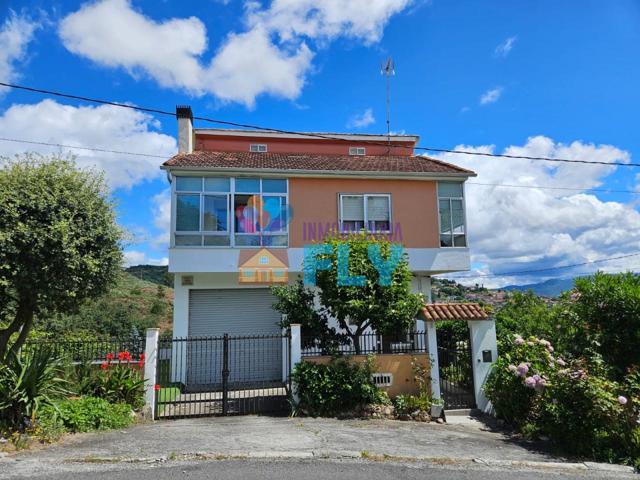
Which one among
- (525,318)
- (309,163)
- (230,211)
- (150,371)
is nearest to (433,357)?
(525,318)

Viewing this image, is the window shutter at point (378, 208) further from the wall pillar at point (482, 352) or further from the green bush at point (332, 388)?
the green bush at point (332, 388)

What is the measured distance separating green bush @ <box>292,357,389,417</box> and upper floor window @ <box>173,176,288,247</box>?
604cm

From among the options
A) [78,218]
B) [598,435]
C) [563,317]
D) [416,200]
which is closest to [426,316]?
[563,317]

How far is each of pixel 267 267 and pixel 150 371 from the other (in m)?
6.06

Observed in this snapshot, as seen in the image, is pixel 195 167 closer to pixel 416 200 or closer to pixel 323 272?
pixel 323 272

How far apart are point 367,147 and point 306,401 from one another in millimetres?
13911

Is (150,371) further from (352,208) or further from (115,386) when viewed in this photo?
(352,208)

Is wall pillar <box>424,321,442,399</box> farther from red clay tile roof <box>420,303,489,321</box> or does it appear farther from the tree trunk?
the tree trunk

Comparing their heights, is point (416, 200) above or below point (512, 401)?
above

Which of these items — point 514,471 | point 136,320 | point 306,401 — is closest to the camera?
point 514,471

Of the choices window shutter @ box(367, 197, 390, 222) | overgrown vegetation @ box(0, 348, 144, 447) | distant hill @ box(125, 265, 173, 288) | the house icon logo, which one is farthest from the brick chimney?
distant hill @ box(125, 265, 173, 288)

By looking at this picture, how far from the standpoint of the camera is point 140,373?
10008 mm

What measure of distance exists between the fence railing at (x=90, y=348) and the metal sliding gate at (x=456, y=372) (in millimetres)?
7905

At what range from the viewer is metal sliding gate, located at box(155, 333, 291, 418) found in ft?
34.8
